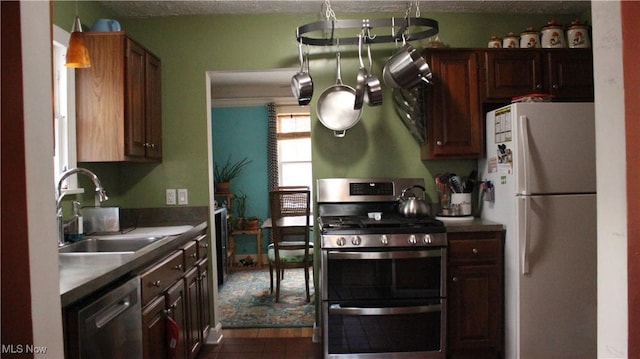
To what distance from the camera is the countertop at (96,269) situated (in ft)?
4.01

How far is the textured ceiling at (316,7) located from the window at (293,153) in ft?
8.85

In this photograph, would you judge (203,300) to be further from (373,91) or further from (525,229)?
(525,229)

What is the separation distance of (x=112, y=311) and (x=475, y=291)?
1956mm

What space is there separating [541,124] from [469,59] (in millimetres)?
692

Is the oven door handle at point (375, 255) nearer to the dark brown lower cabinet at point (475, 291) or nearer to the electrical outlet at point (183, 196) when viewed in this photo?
the dark brown lower cabinet at point (475, 291)

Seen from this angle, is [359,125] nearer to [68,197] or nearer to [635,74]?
[68,197]

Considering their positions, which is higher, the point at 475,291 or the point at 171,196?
the point at 171,196

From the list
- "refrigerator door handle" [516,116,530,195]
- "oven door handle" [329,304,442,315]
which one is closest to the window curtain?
"oven door handle" [329,304,442,315]

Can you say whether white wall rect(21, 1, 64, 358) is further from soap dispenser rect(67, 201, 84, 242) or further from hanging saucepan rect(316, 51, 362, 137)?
hanging saucepan rect(316, 51, 362, 137)

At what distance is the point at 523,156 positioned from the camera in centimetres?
223

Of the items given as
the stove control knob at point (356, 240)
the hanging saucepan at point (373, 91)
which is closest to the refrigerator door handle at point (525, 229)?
the stove control knob at point (356, 240)

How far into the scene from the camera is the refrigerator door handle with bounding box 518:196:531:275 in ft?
7.32

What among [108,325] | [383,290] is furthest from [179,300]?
[383,290]

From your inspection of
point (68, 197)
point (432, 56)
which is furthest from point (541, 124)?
point (68, 197)
